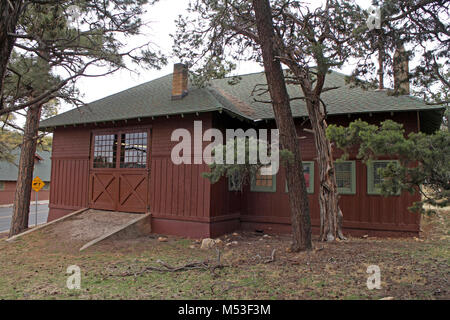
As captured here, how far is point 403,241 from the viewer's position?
800 cm

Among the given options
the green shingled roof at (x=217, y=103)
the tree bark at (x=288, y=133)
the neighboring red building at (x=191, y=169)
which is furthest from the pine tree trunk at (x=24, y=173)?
the tree bark at (x=288, y=133)

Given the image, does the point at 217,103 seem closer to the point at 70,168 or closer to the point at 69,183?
the point at 70,168

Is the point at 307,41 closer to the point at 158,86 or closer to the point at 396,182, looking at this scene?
the point at 396,182

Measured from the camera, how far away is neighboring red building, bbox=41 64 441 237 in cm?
901

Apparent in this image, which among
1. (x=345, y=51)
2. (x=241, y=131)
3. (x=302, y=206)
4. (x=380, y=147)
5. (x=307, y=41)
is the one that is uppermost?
(x=307, y=41)

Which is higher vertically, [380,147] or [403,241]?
[380,147]

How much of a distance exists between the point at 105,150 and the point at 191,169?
368cm

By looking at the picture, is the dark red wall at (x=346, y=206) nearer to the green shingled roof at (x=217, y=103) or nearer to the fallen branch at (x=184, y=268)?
the green shingled roof at (x=217, y=103)

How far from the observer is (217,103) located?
899 cm

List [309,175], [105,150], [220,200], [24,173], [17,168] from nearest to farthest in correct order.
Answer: [220,200], [309,175], [105,150], [24,173], [17,168]

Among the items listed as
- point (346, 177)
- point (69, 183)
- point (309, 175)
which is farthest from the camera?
point (69, 183)

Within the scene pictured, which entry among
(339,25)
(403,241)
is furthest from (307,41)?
(403,241)

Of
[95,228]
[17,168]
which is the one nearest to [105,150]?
[95,228]
